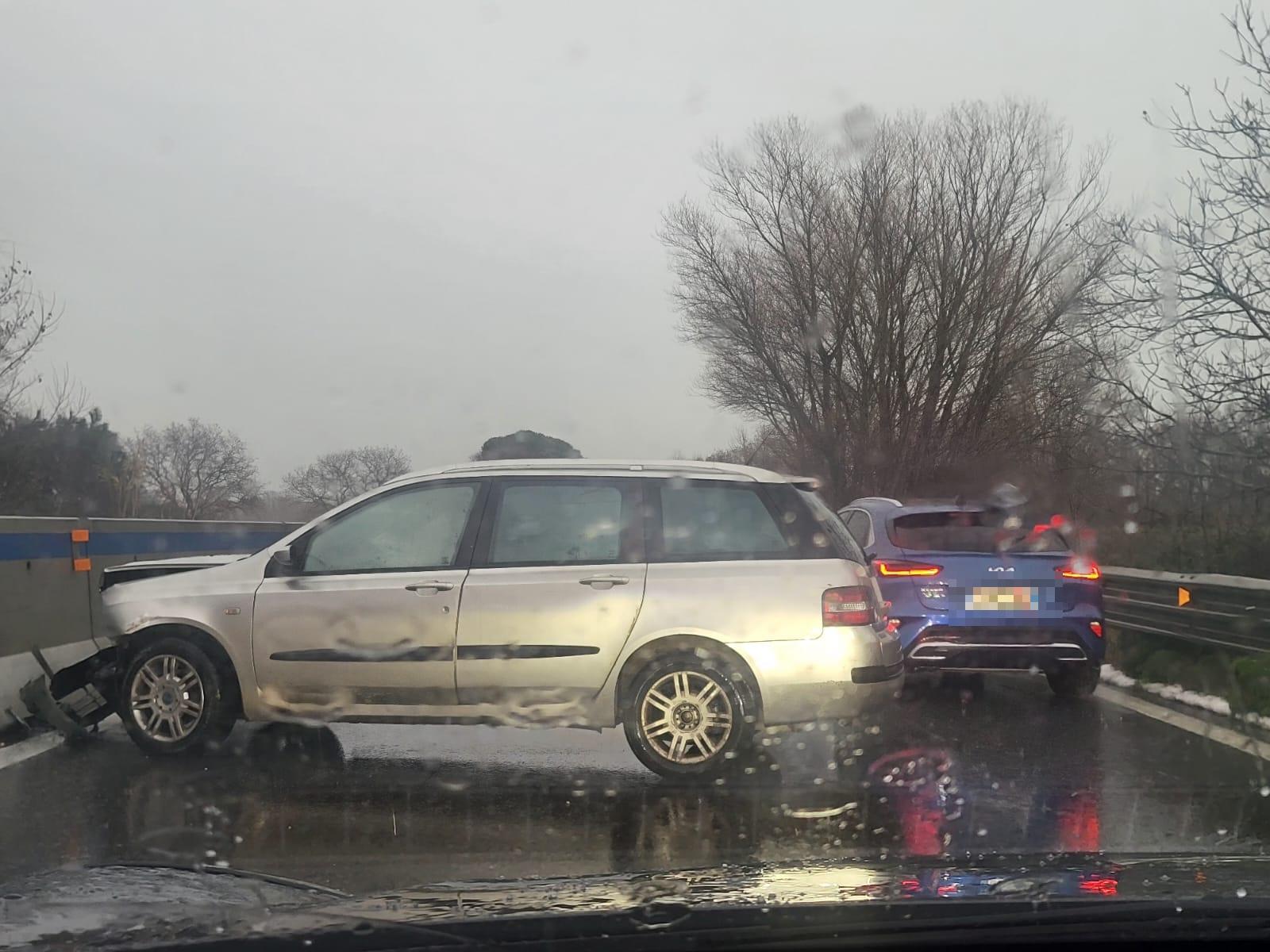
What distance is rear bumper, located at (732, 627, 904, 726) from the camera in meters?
6.07

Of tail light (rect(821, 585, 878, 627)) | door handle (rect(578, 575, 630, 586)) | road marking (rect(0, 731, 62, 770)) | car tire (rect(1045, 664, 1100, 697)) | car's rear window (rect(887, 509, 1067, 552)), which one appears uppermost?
car's rear window (rect(887, 509, 1067, 552))

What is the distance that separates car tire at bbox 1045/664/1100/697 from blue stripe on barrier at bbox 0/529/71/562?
765 centimetres

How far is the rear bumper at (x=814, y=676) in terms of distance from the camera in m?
6.07

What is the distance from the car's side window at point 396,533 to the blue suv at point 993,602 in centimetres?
346

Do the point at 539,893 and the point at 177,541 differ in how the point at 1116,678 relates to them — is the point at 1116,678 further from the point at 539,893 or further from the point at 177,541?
the point at 177,541

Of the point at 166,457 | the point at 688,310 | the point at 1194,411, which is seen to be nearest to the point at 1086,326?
the point at 1194,411

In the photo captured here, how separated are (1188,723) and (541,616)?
15.3 ft

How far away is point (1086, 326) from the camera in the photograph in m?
12.5

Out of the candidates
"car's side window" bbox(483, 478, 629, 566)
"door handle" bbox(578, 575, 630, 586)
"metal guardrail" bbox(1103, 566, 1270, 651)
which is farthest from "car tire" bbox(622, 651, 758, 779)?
"metal guardrail" bbox(1103, 566, 1270, 651)

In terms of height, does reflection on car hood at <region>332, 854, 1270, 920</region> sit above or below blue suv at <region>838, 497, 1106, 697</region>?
below

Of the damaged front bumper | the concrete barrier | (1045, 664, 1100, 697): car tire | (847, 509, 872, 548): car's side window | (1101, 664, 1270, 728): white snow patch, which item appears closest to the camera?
the damaged front bumper

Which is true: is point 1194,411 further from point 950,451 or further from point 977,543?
point 950,451

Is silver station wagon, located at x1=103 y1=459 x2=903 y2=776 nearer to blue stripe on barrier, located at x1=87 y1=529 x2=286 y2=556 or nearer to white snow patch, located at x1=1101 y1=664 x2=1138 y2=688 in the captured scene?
blue stripe on barrier, located at x1=87 y1=529 x2=286 y2=556

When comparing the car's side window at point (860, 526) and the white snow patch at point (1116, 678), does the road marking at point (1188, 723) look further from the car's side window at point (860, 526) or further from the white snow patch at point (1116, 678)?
the car's side window at point (860, 526)
